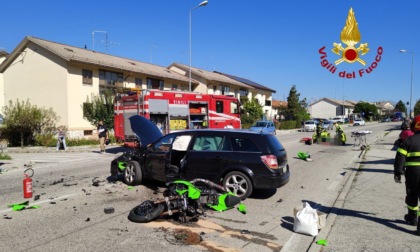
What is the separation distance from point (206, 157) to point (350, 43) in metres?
9.02

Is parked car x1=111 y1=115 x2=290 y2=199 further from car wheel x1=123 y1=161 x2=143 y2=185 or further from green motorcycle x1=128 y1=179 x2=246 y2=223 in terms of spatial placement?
green motorcycle x1=128 y1=179 x2=246 y2=223

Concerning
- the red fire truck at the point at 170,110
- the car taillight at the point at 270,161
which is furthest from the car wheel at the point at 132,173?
the red fire truck at the point at 170,110

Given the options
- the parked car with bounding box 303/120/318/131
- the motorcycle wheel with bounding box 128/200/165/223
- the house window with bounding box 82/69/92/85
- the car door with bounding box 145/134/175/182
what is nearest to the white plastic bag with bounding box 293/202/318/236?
the motorcycle wheel with bounding box 128/200/165/223

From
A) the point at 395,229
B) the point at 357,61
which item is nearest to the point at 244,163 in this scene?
the point at 395,229

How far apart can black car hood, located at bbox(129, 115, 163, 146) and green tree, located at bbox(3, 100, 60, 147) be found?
1563 cm

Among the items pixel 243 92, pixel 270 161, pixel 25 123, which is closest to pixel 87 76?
pixel 25 123

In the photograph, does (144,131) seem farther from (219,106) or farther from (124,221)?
(219,106)

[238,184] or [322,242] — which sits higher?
[238,184]

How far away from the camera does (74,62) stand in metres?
25.2

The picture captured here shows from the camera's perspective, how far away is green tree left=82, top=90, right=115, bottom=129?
2500 cm

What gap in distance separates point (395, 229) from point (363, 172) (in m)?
6.09

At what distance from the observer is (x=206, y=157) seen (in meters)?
7.38

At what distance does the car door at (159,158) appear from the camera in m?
7.84

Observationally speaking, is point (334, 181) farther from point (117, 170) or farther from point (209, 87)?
point (209, 87)
